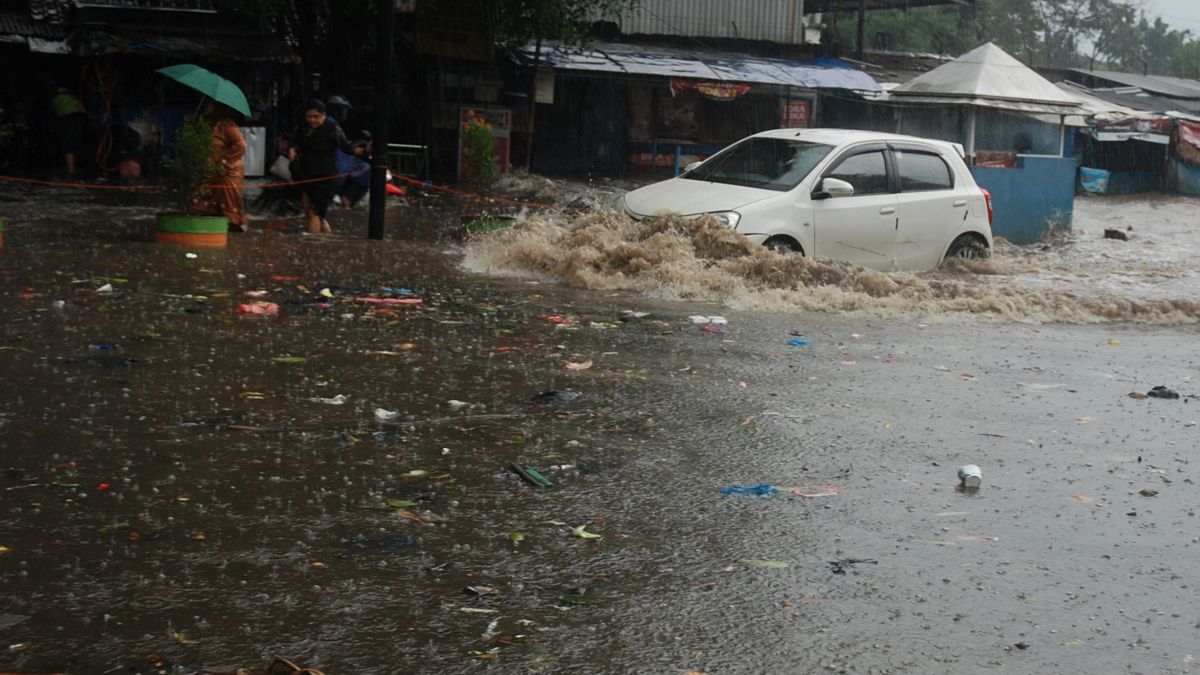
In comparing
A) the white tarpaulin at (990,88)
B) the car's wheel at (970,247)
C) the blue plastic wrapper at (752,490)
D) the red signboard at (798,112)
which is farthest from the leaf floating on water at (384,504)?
the red signboard at (798,112)

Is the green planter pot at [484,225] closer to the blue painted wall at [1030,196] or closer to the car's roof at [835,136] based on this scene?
the car's roof at [835,136]

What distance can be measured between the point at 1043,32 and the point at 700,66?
39416mm

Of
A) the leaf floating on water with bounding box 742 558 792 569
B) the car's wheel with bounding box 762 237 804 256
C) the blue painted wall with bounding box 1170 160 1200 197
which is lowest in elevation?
the leaf floating on water with bounding box 742 558 792 569

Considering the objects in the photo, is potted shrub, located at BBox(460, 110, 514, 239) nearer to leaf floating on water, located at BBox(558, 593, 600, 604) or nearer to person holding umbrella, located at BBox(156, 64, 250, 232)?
person holding umbrella, located at BBox(156, 64, 250, 232)

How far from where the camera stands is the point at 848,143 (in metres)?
13.1

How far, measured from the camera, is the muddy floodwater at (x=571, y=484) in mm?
4039

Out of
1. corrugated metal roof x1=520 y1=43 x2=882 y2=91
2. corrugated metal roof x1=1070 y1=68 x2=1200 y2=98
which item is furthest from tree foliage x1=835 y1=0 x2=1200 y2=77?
corrugated metal roof x1=520 y1=43 x2=882 y2=91

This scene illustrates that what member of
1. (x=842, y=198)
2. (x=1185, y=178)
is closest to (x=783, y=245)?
(x=842, y=198)

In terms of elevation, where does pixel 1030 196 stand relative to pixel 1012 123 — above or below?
below

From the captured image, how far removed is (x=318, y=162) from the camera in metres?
15.1

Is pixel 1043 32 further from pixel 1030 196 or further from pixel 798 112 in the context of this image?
pixel 1030 196

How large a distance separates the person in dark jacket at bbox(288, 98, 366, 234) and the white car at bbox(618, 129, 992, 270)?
4017 mm

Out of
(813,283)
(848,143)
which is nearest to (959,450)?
(813,283)

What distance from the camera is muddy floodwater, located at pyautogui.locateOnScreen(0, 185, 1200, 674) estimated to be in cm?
404
